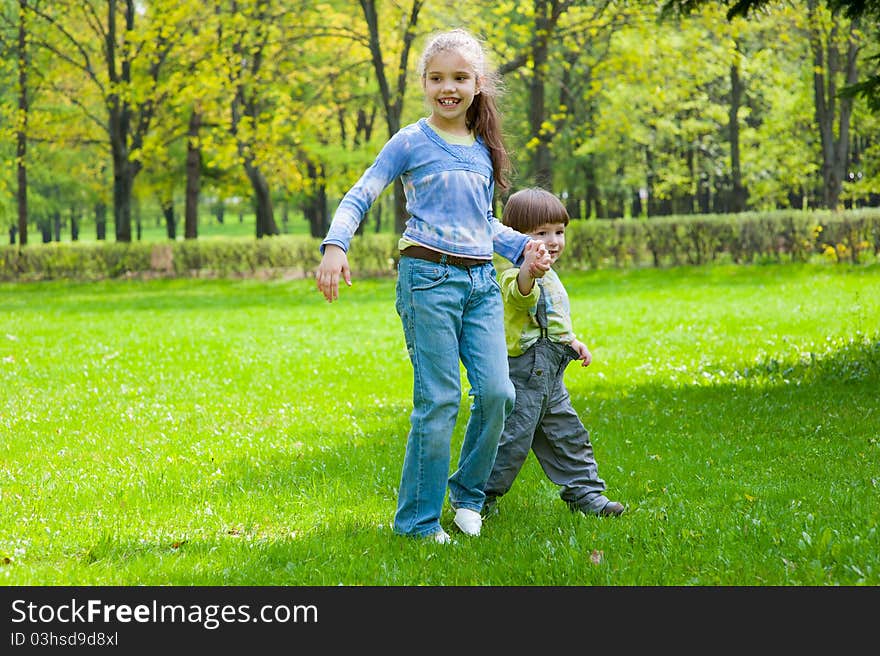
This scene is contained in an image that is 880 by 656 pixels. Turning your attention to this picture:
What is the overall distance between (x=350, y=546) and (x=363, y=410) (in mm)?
4184

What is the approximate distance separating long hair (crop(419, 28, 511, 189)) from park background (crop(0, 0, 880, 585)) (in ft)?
1.40

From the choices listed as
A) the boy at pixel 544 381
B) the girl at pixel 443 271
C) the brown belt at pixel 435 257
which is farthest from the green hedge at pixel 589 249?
the brown belt at pixel 435 257

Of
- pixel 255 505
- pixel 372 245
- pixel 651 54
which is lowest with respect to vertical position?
pixel 255 505

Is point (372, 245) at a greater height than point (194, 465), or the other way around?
point (372, 245)

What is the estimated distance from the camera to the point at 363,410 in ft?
29.2

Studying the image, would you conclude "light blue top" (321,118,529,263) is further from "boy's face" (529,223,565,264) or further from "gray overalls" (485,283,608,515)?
"gray overalls" (485,283,608,515)

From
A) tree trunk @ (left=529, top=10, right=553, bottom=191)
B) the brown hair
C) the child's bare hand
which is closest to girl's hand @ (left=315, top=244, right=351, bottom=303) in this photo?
the child's bare hand

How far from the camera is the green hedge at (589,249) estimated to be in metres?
24.4

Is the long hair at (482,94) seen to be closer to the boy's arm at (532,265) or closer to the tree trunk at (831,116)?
the boy's arm at (532,265)

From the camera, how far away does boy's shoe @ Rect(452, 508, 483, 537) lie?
4898mm

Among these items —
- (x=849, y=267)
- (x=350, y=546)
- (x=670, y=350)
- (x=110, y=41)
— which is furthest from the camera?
(x=110, y=41)

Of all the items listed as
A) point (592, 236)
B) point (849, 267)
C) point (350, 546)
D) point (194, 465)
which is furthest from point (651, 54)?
point (350, 546)

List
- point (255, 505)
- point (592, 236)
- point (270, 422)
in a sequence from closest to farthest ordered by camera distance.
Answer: point (255, 505) < point (270, 422) < point (592, 236)
